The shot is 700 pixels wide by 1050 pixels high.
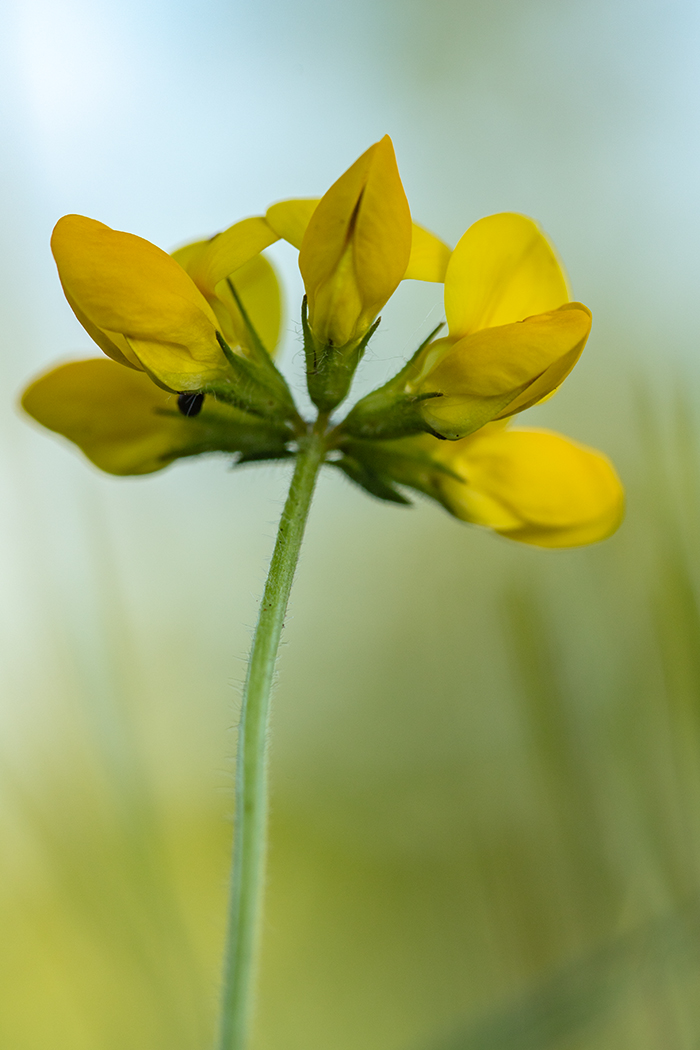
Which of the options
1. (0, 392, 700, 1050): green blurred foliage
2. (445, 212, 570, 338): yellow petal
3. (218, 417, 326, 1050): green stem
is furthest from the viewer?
(0, 392, 700, 1050): green blurred foliage

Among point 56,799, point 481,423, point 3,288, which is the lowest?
point 56,799

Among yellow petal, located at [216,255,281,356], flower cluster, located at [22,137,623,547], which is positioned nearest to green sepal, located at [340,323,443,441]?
flower cluster, located at [22,137,623,547]

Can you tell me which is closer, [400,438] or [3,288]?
[400,438]

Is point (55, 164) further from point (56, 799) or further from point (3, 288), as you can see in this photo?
point (56, 799)

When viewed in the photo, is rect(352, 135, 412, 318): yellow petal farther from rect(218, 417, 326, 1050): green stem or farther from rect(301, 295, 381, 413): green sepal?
rect(218, 417, 326, 1050): green stem

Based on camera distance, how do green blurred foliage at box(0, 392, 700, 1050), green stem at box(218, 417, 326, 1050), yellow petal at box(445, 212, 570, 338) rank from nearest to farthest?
green stem at box(218, 417, 326, 1050)
yellow petal at box(445, 212, 570, 338)
green blurred foliage at box(0, 392, 700, 1050)

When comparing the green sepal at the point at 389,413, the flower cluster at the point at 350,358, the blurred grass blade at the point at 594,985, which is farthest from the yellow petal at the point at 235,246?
the blurred grass blade at the point at 594,985

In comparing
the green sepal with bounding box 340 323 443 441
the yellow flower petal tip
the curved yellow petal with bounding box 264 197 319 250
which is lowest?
the green sepal with bounding box 340 323 443 441

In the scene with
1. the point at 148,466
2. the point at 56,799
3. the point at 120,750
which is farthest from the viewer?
the point at 56,799

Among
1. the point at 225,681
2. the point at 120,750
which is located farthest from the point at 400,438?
the point at 225,681
